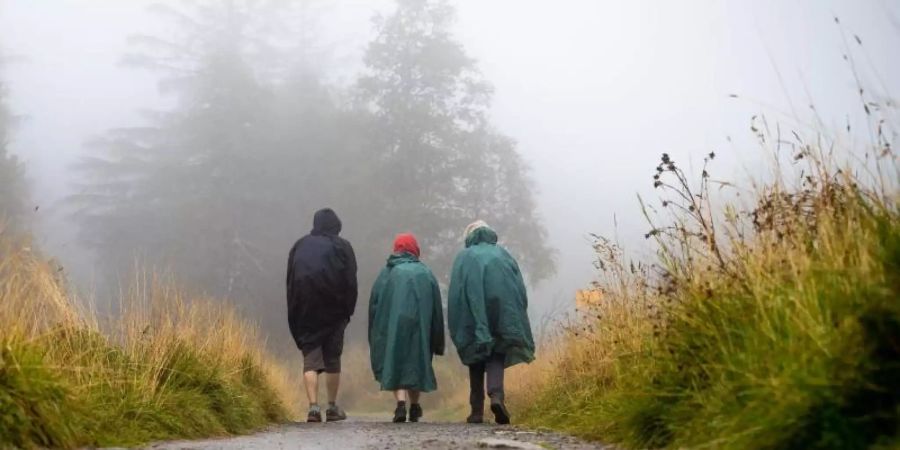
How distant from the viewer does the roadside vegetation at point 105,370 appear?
14.9 ft

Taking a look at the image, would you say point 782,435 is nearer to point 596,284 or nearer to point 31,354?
point 31,354

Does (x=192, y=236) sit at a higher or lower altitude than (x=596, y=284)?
higher

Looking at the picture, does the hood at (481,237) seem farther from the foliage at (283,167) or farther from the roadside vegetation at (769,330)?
the foliage at (283,167)

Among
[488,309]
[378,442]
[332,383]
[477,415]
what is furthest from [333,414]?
[378,442]

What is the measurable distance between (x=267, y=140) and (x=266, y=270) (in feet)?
20.2

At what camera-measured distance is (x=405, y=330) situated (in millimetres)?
10281

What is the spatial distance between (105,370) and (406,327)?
4.63 meters

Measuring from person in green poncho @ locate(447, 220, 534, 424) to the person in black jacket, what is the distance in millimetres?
1460

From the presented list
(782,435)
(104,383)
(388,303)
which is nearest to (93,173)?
(388,303)

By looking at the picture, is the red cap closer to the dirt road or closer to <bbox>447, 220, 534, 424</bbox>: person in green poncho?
<bbox>447, 220, 534, 424</bbox>: person in green poncho

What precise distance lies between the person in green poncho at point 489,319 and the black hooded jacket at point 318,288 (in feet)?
4.76

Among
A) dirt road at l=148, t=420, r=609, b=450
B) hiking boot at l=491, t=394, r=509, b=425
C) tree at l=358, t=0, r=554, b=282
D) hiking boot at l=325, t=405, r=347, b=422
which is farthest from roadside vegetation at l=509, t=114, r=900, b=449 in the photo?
tree at l=358, t=0, r=554, b=282

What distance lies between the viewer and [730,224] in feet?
17.4

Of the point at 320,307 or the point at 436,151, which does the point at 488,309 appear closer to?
the point at 320,307
